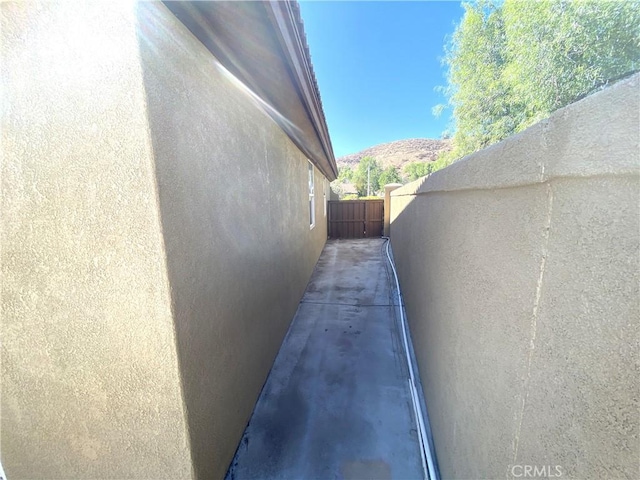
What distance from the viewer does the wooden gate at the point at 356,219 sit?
13156 millimetres

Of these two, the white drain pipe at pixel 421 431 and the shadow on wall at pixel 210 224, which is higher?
the shadow on wall at pixel 210 224

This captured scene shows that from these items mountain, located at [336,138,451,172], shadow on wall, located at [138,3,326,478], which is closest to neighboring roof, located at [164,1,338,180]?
shadow on wall, located at [138,3,326,478]

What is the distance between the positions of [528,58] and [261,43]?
454 inches

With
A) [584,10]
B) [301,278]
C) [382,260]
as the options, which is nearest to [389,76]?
[584,10]

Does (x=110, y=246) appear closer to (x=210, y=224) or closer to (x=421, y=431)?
(x=210, y=224)

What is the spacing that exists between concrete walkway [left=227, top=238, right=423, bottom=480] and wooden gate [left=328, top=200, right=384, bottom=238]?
28.5 ft

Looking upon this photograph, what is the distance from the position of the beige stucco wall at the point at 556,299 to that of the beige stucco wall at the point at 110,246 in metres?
1.71

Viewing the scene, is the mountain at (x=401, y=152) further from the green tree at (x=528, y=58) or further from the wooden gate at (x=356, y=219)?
the wooden gate at (x=356, y=219)

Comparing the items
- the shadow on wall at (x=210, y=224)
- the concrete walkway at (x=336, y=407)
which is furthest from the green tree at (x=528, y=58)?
the shadow on wall at (x=210, y=224)

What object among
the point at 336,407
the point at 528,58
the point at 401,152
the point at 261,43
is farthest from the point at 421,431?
the point at 401,152

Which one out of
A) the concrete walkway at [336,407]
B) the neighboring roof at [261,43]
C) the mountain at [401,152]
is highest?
the mountain at [401,152]

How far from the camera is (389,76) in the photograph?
17344 millimetres

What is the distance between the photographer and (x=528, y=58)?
28.8ft

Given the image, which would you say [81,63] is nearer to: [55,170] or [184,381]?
[55,170]
